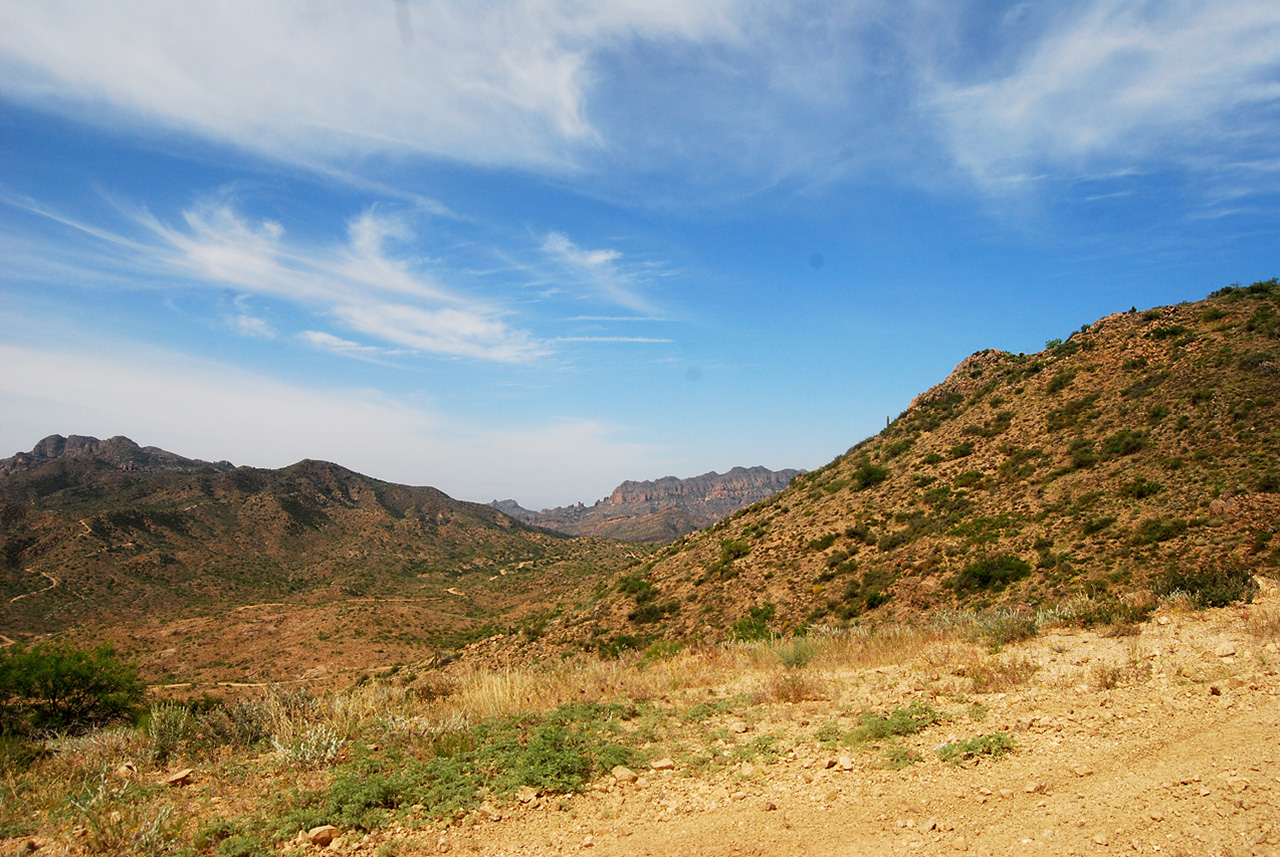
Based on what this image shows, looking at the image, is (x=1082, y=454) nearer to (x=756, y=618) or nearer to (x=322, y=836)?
A: (x=756, y=618)

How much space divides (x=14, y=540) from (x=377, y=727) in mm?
88565

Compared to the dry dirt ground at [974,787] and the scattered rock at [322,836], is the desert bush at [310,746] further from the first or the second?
the scattered rock at [322,836]

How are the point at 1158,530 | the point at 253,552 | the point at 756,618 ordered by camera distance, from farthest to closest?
the point at 253,552 → the point at 756,618 → the point at 1158,530

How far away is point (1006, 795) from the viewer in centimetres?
487

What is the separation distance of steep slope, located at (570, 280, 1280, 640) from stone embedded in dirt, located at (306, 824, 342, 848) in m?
12.6

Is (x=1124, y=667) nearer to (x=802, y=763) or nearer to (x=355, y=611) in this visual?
(x=802, y=763)

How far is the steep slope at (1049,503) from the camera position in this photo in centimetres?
1661

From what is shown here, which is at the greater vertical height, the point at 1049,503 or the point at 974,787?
the point at 1049,503

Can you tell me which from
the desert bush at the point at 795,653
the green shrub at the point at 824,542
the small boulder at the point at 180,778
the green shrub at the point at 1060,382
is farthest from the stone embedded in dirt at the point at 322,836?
the green shrub at the point at 1060,382

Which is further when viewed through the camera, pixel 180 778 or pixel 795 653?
pixel 795 653

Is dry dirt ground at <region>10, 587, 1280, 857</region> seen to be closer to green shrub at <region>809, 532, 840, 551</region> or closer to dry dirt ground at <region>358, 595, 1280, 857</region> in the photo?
dry dirt ground at <region>358, 595, 1280, 857</region>

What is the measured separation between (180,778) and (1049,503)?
24569 mm

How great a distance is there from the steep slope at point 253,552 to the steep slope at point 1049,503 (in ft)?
69.9

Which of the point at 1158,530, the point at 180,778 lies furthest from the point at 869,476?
the point at 180,778
